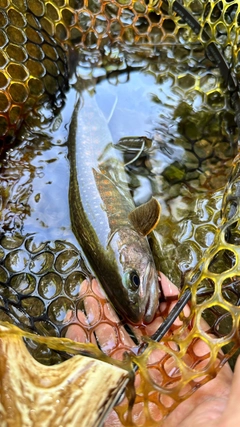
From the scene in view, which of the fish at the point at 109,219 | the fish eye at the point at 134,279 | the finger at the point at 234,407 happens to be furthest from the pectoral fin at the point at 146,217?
the finger at the point at 234,407

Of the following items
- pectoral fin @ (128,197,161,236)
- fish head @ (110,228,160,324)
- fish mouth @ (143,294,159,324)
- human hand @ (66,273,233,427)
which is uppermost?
pectoral fin @ (128,197,161,236)

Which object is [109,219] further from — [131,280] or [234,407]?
[234,407]

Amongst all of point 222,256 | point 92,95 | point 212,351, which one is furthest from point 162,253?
point 92,95

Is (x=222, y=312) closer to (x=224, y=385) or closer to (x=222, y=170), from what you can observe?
(x=224, y=385)

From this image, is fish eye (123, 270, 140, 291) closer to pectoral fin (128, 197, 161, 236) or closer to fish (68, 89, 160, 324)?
fish (68, 89, 160, 324)

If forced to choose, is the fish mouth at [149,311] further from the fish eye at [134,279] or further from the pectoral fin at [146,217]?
the pectoral fin at [146,217]

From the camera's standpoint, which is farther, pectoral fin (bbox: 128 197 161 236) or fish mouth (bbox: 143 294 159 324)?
pectoral fin (bbox: 128 197 161 236)

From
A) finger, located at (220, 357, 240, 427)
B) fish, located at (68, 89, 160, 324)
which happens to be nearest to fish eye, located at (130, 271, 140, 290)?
fish, located at (68, 89, 160, 324)
